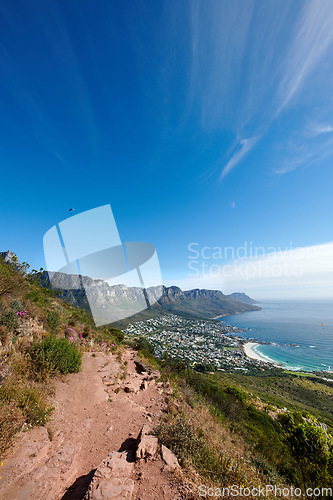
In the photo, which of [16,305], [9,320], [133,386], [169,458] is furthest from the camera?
[133,386]

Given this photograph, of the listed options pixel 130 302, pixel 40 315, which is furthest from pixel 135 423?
pixel 130 302

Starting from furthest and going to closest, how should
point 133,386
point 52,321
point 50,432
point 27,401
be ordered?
point 52,321 < point 133,386 < point 27,401 < point 50,432

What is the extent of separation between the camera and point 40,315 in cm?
801

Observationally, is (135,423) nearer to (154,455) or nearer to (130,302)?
(154,455)

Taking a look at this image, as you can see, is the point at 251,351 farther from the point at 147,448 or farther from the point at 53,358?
the point at 147,448

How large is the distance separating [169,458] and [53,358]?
16.7 feet

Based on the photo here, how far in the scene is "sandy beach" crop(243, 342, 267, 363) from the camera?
75.7 m

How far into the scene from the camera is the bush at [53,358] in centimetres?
591

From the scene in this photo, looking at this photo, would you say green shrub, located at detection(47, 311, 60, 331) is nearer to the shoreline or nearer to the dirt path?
the dirt path

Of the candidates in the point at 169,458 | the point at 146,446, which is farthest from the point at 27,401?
the point at 169,458

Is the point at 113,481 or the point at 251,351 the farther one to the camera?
the point at 251,351

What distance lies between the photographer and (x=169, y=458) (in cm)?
335

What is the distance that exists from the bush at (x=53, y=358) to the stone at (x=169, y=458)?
4.44 m

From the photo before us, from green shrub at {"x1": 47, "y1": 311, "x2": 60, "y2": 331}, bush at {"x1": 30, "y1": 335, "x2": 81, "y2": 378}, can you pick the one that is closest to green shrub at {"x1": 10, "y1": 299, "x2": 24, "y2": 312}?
bush at {"x1": 30, "y1": 335, "x2": 81, "y2": 378}
